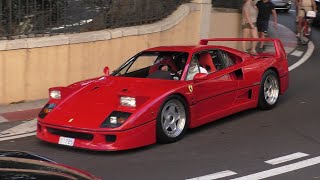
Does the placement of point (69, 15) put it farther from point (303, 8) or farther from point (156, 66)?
point (303, 8)

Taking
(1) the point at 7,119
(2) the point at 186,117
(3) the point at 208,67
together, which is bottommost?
(1) the point at 7,119

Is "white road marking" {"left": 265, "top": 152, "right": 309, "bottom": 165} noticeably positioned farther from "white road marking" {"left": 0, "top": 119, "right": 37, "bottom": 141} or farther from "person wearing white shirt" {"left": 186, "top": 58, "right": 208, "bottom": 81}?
"white road marking" {"left": 0, "top": 119, "right": 37, "bottom": 141}

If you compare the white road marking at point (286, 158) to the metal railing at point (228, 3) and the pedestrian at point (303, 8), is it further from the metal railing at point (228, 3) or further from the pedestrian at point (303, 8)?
the pedestrian at point (303, 8)

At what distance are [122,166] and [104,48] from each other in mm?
5180

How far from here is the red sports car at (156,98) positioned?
258 inches

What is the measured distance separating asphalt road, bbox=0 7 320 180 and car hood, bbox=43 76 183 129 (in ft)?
1.32

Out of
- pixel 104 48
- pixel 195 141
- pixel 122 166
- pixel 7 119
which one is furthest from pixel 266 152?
pixel 104 48

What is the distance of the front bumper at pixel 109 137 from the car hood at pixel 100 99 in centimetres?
9

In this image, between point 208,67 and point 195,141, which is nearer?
point 195,141

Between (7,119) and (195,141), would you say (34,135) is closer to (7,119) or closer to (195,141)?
(7,119)

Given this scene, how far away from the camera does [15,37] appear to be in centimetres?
978

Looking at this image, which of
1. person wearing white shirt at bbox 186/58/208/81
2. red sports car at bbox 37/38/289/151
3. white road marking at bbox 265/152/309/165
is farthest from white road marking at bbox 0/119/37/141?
white road marking at bbox 265/152/309/165

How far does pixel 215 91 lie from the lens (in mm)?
7742

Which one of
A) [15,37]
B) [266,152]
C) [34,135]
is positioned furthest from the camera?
[15,37]
